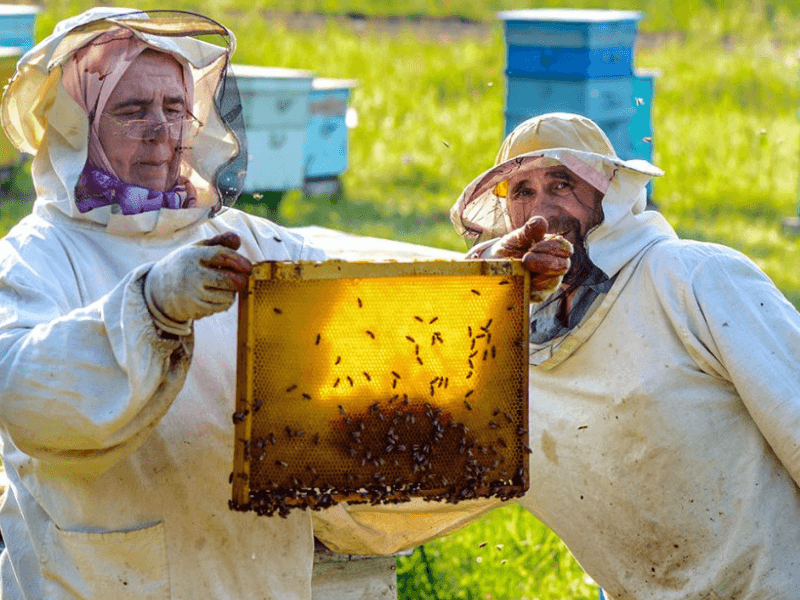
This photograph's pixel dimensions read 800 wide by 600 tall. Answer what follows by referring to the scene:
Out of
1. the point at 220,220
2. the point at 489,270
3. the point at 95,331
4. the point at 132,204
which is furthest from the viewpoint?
the point at 220,220

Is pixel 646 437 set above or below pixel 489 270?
below

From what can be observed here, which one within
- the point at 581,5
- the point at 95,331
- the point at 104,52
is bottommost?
the point at 581,5

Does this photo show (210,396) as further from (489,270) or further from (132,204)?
(489,270)

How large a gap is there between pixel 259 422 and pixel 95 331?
1.38 feet

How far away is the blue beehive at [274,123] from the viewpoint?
10258mm

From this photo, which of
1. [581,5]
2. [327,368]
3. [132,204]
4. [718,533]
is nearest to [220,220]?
[132,204]

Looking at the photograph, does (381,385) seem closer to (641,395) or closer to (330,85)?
(641,395)

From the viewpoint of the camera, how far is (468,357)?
328 cm

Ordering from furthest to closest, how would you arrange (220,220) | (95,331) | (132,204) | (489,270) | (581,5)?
(581,5) < (220,220) < (132,204) < (489,270) < (95,331)

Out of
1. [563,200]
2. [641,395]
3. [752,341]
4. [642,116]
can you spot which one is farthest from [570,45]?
[752,341]

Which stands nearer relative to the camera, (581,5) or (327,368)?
(327,368)

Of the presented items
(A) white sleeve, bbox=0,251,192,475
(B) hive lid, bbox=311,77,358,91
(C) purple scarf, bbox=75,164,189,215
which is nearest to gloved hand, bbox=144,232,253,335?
(A) white sleeve, bbox=0,251,192,475

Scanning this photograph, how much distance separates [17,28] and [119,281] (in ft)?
27.9

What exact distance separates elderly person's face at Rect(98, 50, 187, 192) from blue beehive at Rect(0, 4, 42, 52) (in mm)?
7978
